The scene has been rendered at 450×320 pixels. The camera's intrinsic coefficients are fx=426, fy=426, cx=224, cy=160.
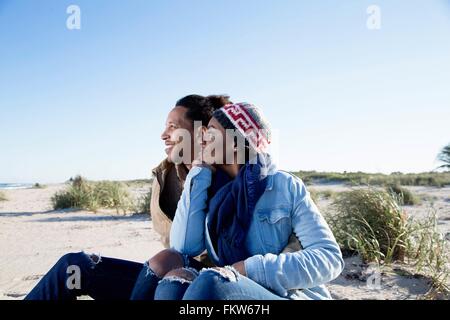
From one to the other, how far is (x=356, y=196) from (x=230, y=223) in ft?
10.8

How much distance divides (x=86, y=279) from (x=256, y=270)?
0.87 m

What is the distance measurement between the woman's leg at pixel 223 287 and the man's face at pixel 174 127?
124 cm

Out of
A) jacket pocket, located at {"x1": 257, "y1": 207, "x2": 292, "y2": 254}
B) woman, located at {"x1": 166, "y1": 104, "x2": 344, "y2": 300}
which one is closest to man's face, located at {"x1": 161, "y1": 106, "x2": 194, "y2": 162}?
woman, located at {"x1": 166, "y1": 104, "x2": 344, "y2": 300}

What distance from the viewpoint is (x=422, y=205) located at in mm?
9859

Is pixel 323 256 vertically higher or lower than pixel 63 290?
higher

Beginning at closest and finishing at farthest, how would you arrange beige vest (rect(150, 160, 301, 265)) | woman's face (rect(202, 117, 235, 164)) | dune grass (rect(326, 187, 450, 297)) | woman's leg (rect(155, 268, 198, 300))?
woman's leg (rect(155, 268, 198, 300)) < woman's face (rect(202, 117, 235, 164)) < beige vest (rect(150, 160, 301, 265)) < dune grass (rect(326, 187, 450, 297))

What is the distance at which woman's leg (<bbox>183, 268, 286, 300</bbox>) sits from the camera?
4.91 feet

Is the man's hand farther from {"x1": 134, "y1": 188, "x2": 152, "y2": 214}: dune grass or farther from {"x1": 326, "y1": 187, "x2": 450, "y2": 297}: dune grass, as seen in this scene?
{"x1": 134, "y1": 188, "x2": 152, "y2": 214}: dune grass

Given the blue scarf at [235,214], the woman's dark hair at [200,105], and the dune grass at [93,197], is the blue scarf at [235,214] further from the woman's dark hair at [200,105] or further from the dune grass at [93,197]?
the dune grass at [93,197]

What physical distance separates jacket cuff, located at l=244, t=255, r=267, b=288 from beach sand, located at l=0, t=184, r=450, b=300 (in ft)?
6.82

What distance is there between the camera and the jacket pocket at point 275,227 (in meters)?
1.86

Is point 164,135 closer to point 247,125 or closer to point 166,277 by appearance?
point 247,125
